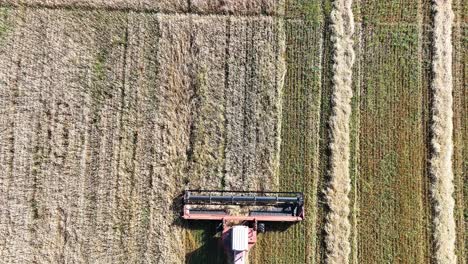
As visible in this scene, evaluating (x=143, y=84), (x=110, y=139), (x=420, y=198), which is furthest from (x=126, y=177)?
(x=420, y=198)

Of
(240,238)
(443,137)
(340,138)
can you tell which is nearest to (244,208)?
(240,238)

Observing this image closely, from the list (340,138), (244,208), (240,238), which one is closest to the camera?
(240,238)

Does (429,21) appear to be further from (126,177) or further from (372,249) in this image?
(126,177)

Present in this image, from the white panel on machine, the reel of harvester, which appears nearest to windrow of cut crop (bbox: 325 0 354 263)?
the reel of harvester

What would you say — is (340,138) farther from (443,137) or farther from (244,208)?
(244,208)

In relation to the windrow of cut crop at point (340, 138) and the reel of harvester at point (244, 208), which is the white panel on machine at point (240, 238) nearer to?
the reel of harvester at point (244, 208)

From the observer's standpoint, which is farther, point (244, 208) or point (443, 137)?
point (443, 137)
